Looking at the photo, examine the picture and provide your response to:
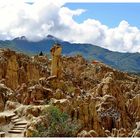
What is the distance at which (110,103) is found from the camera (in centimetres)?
2744

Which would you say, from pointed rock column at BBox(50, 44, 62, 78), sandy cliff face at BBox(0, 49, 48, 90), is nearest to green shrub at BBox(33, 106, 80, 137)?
pointed rock column at BBox(50, 44, 62, 78)

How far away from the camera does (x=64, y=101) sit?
682 inches

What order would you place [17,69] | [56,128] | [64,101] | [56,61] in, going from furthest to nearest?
[17,69] → [56,61] → [64,101] → [56,128]

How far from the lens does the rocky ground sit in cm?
1462

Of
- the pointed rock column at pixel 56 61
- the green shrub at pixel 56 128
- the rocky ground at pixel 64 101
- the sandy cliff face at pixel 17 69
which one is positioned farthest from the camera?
the sandy cliff face at pixel 17 69

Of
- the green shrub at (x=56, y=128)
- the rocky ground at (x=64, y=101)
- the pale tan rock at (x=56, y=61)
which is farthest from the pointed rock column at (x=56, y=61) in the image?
the green shrub at (x=56, y=128)

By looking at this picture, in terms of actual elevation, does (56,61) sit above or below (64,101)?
above

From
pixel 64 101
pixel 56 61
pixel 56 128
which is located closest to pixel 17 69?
pixel 56 61

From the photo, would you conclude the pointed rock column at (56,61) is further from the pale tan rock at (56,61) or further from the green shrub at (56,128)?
the green shrub at (56,128)

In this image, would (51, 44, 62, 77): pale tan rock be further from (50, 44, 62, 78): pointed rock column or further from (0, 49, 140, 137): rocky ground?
(0, 49, 140, 137): rocky ground

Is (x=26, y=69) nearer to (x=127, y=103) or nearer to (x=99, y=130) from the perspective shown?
(x=127, y=103)

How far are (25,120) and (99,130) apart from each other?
279 inches

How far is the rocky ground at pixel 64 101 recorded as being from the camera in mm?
14617

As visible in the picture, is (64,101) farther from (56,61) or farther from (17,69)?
(17,69)
